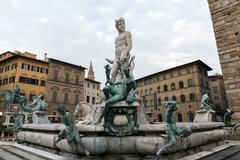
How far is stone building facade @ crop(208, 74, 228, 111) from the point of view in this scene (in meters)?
45.5

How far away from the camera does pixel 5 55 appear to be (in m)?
37.1

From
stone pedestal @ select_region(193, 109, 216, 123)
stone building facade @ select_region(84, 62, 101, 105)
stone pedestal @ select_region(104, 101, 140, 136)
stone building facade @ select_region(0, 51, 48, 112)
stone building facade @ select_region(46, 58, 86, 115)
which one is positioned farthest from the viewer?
stone building facade @ select_region(84, 62, 101, 105)

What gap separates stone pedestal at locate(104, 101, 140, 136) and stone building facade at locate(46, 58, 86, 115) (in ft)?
108

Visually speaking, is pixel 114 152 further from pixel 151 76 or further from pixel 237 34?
pixel 151 76

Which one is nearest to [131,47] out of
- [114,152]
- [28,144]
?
[114,152]

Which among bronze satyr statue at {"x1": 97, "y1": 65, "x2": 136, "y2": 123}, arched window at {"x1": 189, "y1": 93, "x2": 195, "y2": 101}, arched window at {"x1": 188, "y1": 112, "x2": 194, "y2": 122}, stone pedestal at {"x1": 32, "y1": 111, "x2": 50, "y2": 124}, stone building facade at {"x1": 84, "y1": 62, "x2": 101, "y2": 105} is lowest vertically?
arched window at {"x1": 188, "y1": 112, "x2": 194, "y2": 122}

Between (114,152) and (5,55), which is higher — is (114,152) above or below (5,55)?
below

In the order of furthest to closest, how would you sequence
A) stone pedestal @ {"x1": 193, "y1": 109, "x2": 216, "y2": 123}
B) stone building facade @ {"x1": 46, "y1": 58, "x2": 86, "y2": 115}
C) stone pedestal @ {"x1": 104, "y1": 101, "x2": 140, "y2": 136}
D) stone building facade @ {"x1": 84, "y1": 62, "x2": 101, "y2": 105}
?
stone building facade @ {"x1": 84, "y1": 62, "x2": 101, "y2": 105} < stone building facade @ {"x1": 46, "y1": 58, "x2": 86, "y2": 115} < stone pedestal @ {"x1": 193, "y1": 109, "x2": 216, "y2": 123} < stone pedestal @ {"x1": 104, "y1": 101, "x2": 140, "y2": 136}

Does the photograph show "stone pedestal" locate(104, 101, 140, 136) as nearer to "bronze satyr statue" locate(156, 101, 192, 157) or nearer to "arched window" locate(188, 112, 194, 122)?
"bronze satyr statue" locate(156, 101, 192, 157)

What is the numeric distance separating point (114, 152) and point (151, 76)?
42.4 metres

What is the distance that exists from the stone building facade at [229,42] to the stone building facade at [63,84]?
30.6 metres

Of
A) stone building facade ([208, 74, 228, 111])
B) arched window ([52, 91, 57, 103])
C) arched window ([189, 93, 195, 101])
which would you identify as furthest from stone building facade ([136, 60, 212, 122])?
arched window ([52, 91, 57, 103])

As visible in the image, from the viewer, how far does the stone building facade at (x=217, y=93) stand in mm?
45469

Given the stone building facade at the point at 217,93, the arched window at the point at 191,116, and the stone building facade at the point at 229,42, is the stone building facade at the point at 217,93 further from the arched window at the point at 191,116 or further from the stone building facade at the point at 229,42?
the stone building facade at the point at 229,42
